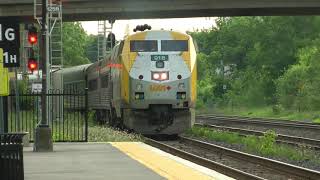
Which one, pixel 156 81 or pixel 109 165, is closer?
pixel 109 165

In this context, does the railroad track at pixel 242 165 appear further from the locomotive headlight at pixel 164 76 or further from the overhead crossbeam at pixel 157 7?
the overhead crossbeam at pixel 157 7

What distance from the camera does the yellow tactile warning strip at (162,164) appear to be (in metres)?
12.2

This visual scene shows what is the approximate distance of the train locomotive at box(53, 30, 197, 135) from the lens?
26.2 m

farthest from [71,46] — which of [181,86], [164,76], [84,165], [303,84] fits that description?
[84,165]

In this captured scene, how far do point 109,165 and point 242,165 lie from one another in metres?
4.57

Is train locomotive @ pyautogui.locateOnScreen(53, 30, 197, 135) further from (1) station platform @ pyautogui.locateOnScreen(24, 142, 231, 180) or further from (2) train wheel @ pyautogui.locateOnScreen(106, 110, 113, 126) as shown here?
(1) station platform @ pyautogui.locateOnScreen(24, 142, 231, 180)

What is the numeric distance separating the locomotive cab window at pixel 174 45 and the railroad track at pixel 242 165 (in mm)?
4385

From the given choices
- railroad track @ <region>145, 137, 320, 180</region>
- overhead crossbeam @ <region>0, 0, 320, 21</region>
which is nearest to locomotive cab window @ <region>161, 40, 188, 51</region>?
railroad track @ <region>145, 137, 320, 180</region>

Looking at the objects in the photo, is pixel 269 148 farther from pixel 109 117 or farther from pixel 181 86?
pixel 109 117

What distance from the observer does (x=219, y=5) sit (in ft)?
151

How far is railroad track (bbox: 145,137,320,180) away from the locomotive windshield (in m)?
4.35

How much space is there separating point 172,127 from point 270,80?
4704cm

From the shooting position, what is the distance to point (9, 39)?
48.2 feet

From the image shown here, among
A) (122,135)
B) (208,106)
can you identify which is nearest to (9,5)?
(122,135)
